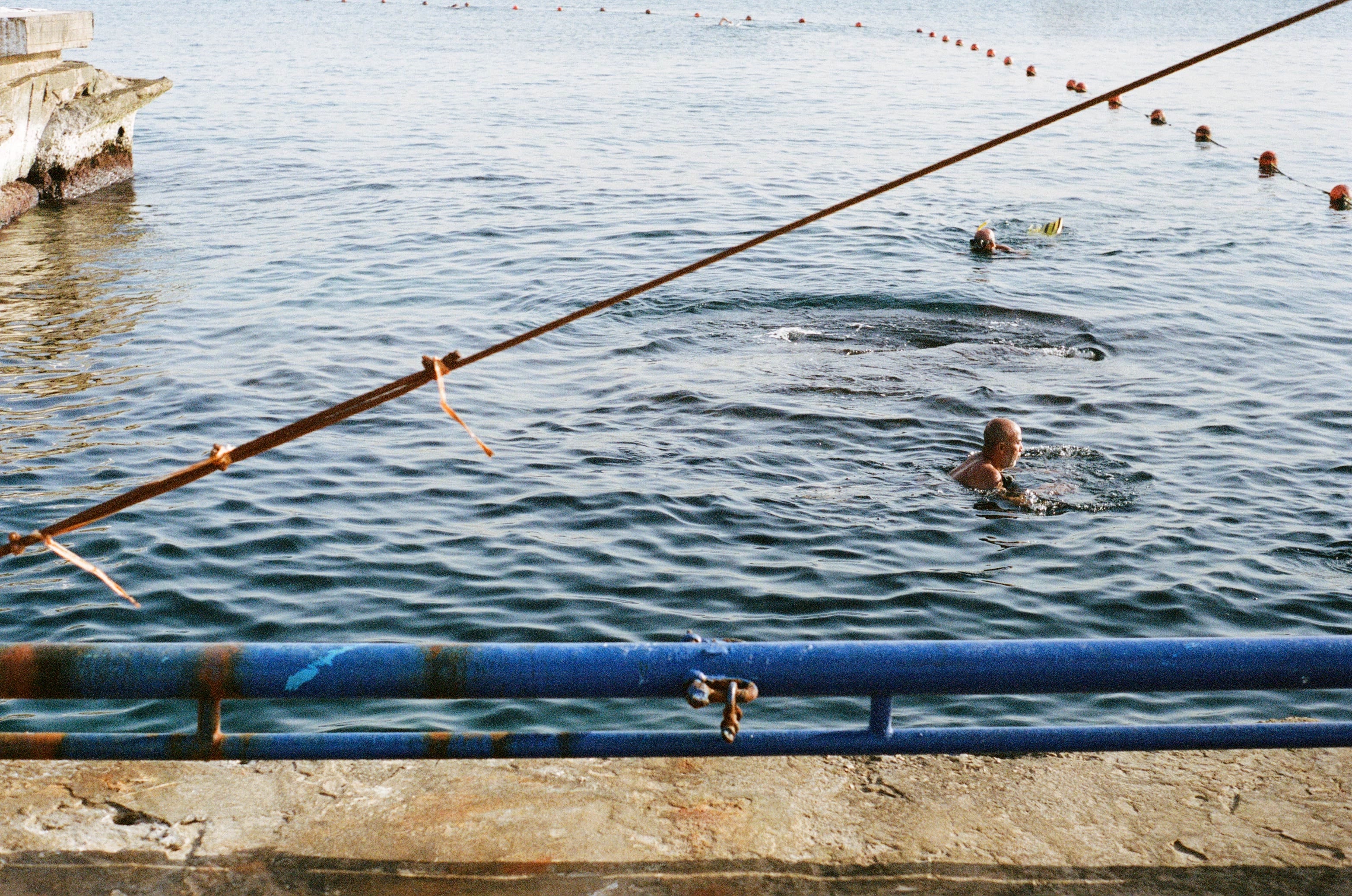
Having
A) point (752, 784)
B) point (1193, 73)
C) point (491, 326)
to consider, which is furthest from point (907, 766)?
point (1193, 73)

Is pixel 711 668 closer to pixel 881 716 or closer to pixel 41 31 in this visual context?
pixel 881 716

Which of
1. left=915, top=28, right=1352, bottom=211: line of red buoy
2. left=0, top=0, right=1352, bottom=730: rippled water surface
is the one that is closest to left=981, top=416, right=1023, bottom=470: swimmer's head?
left=0, top=0, right=1352, bottom=730: rippled water surface

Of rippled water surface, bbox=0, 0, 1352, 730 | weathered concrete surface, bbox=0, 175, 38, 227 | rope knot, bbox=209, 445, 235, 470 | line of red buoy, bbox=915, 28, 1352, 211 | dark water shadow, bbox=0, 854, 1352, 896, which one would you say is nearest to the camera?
dark water shadow, bbox=0, 854, 1352, 896

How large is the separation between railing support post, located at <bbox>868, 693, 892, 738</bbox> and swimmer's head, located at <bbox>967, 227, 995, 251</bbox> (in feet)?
49.6

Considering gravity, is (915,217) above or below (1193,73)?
below

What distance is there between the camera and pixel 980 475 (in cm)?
904

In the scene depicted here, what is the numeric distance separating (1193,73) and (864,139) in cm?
2041

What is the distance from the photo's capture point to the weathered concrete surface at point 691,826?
3.06 metres

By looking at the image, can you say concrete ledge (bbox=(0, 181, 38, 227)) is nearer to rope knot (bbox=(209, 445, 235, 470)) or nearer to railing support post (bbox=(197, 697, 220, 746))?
rope knot (bbox=(209, 445, 235, 470))

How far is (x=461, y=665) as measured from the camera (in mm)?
2758

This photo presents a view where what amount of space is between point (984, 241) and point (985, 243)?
0.03 m

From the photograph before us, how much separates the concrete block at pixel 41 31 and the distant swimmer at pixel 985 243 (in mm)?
13424

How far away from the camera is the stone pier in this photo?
18062mm

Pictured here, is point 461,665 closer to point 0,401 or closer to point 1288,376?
point 0,401
